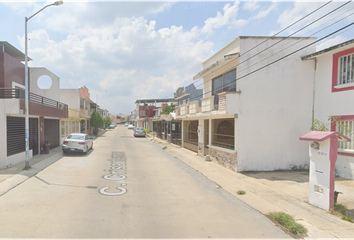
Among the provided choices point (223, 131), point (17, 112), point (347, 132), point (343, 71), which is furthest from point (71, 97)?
point (347, 132)

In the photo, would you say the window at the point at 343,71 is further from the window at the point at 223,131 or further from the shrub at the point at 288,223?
the shrub at the point at 288,223

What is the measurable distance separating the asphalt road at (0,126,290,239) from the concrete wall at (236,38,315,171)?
129 inches

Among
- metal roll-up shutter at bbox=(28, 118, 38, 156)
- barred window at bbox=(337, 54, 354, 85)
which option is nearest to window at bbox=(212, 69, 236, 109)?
barred window at bbox=(337, 54, 354, 85)

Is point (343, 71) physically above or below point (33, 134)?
above

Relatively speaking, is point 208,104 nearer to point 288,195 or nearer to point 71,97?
point 288,195

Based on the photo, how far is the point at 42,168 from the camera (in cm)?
1005

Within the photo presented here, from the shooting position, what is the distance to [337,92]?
30.9ft

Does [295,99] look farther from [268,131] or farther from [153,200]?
[153,200]

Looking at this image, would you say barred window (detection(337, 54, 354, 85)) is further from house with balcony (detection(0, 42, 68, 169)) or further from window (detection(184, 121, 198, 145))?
house with balcony (detection(0, 42, 68, 169))

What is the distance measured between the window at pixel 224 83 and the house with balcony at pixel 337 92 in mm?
3565

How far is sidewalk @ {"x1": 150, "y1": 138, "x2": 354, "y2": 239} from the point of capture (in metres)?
4.73

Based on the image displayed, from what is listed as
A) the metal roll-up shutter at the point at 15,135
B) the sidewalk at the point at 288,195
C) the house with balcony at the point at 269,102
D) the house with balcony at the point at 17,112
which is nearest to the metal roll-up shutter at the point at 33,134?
the house with balcony at the point at 17,112

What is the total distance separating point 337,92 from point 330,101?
495 millimetres

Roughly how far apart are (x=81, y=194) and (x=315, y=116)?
10.9 m
